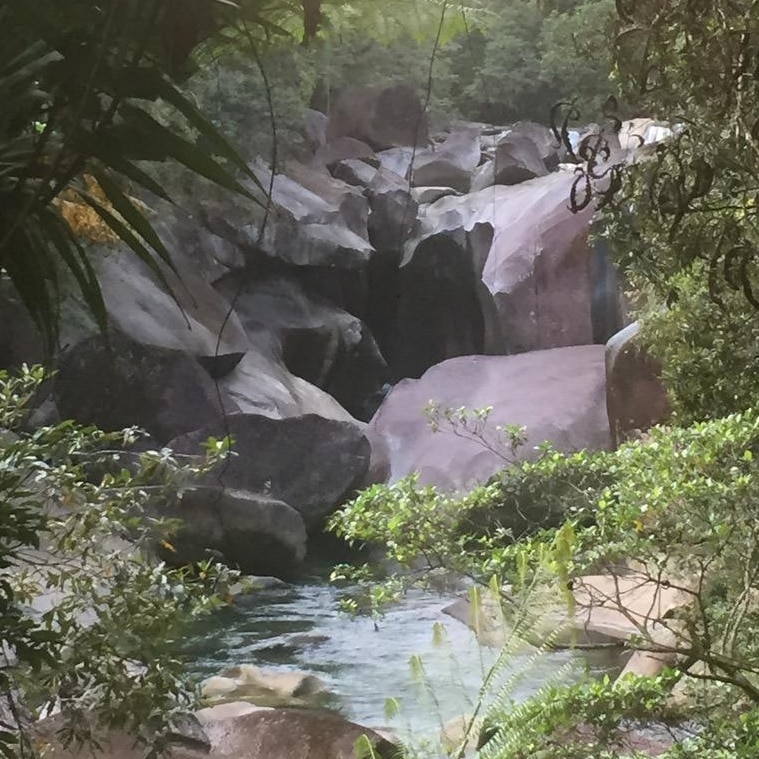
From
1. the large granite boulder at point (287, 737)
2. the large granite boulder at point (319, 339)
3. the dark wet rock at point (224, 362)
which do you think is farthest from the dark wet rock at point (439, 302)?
the large granite boulder at point (287, 737)

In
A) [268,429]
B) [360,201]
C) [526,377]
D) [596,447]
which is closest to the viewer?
[268,429]

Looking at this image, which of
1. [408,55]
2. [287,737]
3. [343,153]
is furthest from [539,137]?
[408,55]

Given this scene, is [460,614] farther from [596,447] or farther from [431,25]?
[431,25]

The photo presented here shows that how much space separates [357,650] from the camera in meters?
3.90

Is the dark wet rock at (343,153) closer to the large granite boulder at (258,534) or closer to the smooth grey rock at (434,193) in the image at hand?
the smooth grey rock at (434,193)

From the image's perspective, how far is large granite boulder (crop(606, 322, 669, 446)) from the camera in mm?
4488

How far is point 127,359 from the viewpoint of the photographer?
15.4 ft

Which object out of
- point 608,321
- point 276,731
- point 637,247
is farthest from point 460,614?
point 608,321

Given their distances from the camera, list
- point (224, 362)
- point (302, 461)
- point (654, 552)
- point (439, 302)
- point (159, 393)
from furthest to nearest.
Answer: point (439, 302), point (224, 362), point (302, 461), point (159, 393), point (654, 552)

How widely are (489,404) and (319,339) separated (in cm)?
164

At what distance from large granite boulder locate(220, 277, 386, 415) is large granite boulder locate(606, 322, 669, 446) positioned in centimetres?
284

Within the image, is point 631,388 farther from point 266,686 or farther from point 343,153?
point 343,153

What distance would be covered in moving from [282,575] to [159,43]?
4297 mm

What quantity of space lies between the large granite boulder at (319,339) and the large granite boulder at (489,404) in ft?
2.18
